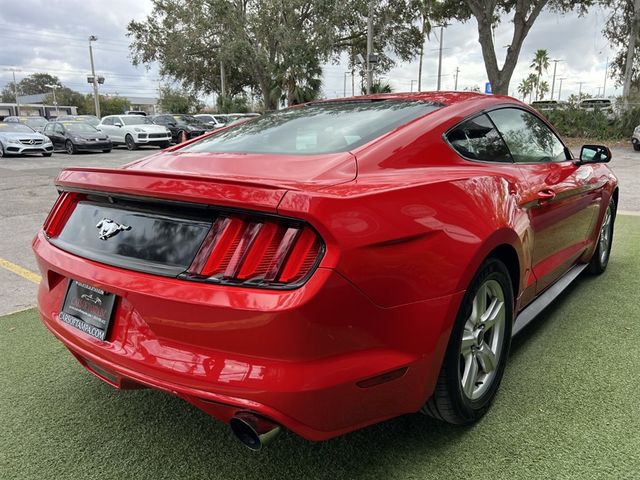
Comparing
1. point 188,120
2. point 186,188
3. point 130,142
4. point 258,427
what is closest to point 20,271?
point 186,188

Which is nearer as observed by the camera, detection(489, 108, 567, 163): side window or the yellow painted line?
detection(489, 108, 567, 163): side window

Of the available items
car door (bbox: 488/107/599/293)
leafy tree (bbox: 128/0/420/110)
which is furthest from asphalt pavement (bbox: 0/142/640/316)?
leafy tree (bbox: 128/0/420/110)

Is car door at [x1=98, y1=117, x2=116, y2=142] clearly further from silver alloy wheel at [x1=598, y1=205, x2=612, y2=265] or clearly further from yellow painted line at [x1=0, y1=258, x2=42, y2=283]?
silver alloy wheel at [x1=598, y1=205, x2=612, y2=265]

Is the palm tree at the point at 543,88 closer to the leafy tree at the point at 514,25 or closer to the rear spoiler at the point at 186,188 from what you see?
the leafy tree at the point at 514,25

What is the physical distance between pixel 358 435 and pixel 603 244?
315cm

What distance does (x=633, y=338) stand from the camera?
311cm

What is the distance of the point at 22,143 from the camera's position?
58.8 feet

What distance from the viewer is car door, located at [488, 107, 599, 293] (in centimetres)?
274

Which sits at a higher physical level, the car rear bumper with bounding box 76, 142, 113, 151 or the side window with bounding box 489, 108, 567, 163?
the side window with bounding box 489, 108, 567, 163

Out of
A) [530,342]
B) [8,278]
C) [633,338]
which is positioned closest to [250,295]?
[530,342]

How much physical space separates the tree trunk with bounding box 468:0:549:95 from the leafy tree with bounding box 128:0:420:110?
782cm

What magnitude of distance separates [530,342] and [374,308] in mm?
1829

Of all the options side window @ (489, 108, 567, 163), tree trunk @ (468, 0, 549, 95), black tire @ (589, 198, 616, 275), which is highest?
tree trunk @ (468, 0, 549, 95)

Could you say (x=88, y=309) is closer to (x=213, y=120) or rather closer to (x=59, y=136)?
(x=59, y=136)
